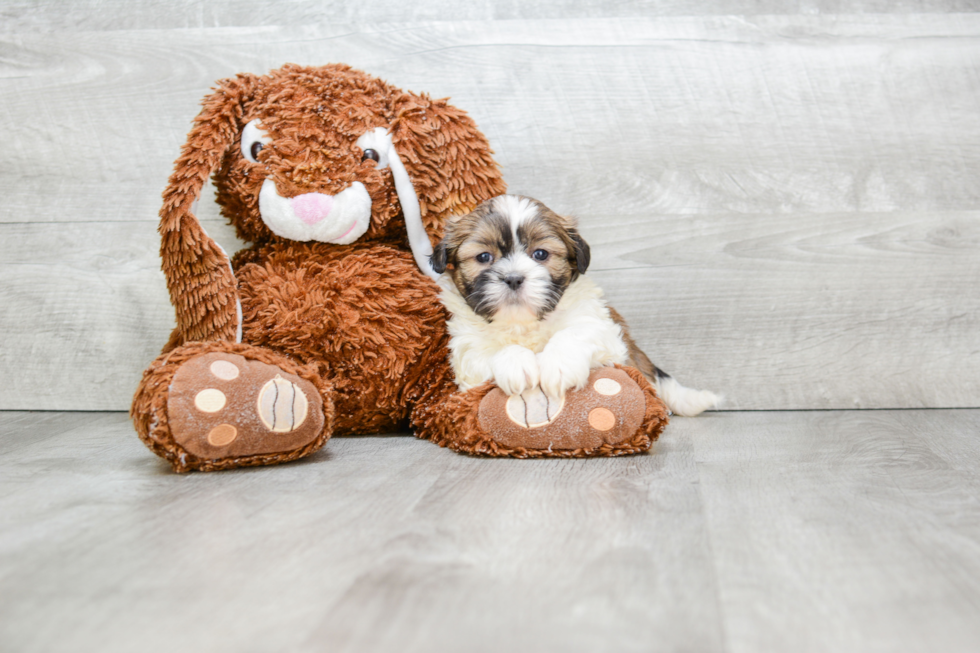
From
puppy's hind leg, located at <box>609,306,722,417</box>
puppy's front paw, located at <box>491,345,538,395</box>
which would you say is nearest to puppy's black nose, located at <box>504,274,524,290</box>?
puppy's front paw, located at <box>491,345,538,395</box>

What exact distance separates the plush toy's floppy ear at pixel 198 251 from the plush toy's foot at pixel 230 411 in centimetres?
16

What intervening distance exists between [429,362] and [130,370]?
0.94m

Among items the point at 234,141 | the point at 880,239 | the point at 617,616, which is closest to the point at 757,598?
the point at 617,616

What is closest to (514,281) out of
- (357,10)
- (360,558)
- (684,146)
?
(360,558)

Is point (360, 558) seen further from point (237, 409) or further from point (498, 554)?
point (237, 409)

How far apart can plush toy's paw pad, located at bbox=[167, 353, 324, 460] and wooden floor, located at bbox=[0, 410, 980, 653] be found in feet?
0.18

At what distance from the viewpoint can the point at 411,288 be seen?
5.40 ft

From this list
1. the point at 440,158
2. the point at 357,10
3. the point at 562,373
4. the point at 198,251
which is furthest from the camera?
the point at 357,10

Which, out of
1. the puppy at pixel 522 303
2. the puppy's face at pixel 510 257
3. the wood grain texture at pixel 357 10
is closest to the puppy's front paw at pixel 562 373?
the puppy at pixel 522 303

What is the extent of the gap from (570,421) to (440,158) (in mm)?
643

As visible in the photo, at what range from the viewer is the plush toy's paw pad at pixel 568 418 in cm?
140

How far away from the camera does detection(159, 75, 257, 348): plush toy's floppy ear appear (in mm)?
1512

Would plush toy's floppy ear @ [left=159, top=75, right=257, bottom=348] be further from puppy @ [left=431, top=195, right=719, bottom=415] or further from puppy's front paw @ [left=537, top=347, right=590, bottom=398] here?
puppy's front paw @ [left=537, top=347, right=590, bottom=398]

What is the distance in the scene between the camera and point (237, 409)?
1.31 metres
